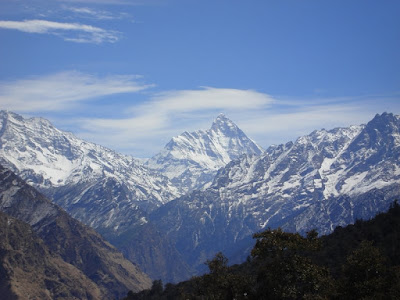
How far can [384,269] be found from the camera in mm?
104188

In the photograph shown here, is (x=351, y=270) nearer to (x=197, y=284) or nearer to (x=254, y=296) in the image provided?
(x=254, y=296)

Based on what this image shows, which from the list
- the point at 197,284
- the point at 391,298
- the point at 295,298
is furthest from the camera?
the point at 197,284

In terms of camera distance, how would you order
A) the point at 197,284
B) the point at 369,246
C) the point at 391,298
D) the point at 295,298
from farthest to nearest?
the point at 197,284 < the point at 369,246 < the point at 295,298 < the point at 391,298

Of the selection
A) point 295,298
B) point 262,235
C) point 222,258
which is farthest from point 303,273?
point 222,258

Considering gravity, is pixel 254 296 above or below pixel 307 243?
below

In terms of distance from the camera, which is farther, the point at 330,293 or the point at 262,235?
the point at 262,235

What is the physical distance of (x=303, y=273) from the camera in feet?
335

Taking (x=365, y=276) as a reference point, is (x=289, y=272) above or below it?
above

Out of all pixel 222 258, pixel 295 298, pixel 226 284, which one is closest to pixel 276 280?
pixel 295 298

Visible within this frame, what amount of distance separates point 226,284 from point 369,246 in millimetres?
27272

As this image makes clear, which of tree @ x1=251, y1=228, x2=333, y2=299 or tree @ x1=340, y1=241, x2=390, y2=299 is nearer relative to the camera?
tree @ x1=340, y1=241, x2=390, y2=299

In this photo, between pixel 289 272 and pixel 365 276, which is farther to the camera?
pixel 365 276

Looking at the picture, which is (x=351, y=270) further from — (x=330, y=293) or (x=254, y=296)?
(x=254, y=296)

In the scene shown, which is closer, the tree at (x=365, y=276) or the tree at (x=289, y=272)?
the tree at (x=365, y=276)
